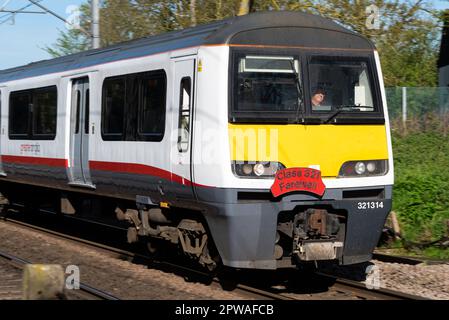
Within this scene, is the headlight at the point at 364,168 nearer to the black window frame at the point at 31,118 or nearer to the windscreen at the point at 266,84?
the windscreen at the point at 266,84

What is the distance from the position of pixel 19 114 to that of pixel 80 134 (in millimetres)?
3059

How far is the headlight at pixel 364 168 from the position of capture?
823 cm

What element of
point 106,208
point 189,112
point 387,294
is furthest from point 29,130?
point 387,294

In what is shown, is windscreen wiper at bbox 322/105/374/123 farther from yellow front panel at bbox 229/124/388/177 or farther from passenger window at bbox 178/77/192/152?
passenger window at bbox 178/77/192/152

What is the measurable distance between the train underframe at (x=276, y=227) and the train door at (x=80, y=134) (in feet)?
7.03

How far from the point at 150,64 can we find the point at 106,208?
3.08 metres

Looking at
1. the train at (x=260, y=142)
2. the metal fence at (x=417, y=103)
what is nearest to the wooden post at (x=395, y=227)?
the train at (x=260, y=142)

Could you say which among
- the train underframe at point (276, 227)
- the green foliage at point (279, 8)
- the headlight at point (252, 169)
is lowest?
the train underframe at point (276, 227)

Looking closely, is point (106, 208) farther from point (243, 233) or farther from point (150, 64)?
point (243, 233)

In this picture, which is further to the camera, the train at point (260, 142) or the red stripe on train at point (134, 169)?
the red stripe on train at point (134, 169)

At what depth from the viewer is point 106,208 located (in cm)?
1145

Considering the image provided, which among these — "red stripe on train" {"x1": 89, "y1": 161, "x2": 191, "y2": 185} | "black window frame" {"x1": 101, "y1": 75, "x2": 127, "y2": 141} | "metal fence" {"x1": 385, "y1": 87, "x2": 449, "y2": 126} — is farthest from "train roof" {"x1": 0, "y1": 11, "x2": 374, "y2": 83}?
"metal fence" {"x1": 385, "y1": 87, "x2": 449, "y2": 126}

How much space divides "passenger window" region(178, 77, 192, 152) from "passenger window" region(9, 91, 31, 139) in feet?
18.4

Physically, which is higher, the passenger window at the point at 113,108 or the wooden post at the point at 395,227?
the passenger window at the point at 113,108
